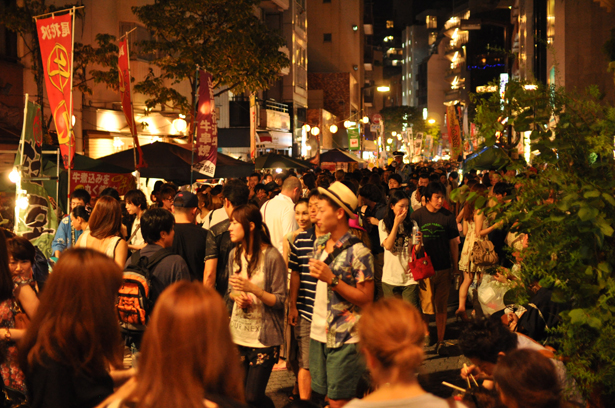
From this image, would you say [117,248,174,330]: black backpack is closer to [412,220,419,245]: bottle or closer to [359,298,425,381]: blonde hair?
[359,298,425,381]: blonde hair

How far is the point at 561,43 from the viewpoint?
693 inches

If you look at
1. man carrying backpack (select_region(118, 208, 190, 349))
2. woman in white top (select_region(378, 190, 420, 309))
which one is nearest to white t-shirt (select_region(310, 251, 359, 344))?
man carrying backpack (select_region(118, 208, 190, 349))

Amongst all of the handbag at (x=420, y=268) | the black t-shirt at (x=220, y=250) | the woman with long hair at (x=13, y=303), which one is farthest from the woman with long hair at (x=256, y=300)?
the handbag at (x=420, y=268)

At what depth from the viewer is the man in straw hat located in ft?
14.3

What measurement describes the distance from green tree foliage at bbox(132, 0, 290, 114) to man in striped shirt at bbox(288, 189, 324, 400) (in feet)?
50.0

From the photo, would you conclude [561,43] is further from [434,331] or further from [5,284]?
[5,284]

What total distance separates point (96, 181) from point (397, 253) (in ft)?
22.0

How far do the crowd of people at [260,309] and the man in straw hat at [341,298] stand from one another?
0.04ft

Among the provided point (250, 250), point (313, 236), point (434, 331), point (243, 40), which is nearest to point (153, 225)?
point (250, 250)

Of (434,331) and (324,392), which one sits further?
(434,331)

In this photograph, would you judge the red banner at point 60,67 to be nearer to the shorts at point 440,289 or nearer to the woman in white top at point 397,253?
the woman in white top at point 397,253

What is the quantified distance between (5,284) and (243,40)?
16894 millimetres

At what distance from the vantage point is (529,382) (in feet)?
9.03

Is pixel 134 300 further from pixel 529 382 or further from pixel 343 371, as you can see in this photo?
pixel 529 382
